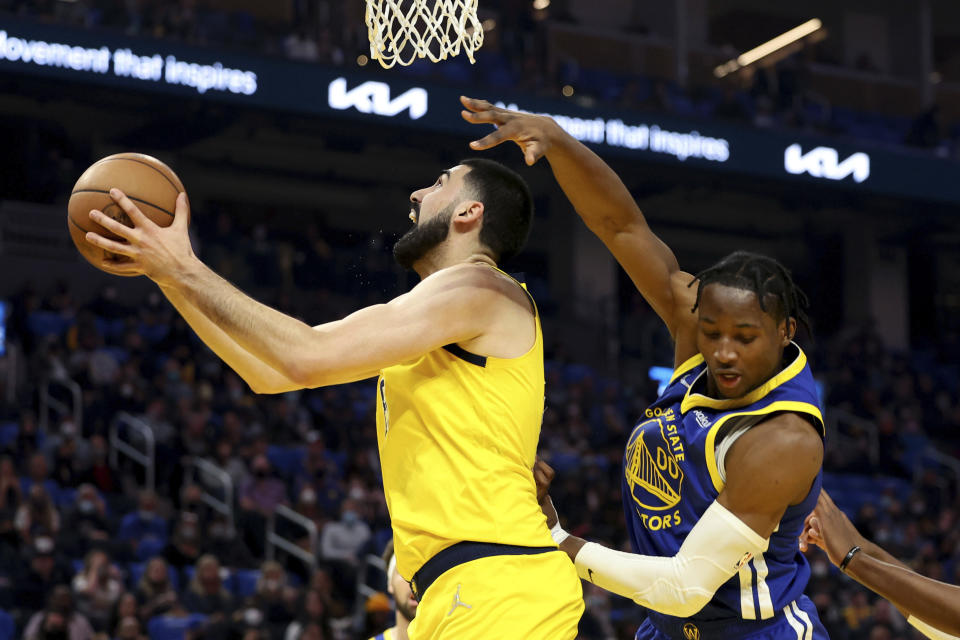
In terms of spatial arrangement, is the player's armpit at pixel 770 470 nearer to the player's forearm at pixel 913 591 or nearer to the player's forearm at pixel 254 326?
the player's forearm at pixel 913 591

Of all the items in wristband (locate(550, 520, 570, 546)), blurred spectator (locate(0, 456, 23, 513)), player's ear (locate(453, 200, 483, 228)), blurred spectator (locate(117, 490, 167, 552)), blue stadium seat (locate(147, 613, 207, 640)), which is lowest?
blue stadium seat (locate(147, 613, 207, 640))

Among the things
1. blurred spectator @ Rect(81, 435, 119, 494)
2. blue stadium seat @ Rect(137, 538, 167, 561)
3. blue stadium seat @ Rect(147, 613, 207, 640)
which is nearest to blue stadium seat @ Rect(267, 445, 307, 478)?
blurred spectator @ Rect(81, 435, 119, 494)

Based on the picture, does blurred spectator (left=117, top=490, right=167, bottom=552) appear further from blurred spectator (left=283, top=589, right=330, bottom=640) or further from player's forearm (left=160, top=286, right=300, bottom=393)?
player's forearm (left=160, top=286, right=300, bottom=393)

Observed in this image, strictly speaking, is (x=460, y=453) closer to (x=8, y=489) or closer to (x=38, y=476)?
(x=8, y=489)

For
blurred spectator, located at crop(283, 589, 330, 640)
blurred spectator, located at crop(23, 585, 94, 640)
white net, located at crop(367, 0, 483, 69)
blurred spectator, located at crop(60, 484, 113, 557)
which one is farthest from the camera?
blurred spectator, located at crop(60, 484, 113, 557)

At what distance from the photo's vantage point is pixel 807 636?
3.59 metres

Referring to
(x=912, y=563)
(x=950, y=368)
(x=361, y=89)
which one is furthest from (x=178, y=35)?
(x=950, y=368)

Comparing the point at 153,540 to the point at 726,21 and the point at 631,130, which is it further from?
the point at 726,21

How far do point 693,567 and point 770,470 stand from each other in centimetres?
33

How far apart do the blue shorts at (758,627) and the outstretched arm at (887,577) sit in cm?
18

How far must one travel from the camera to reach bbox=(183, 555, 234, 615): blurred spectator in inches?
408

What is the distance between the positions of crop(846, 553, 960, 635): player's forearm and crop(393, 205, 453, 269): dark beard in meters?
1.48

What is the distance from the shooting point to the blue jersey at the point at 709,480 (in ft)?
11.5

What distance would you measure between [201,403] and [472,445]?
10.6m
